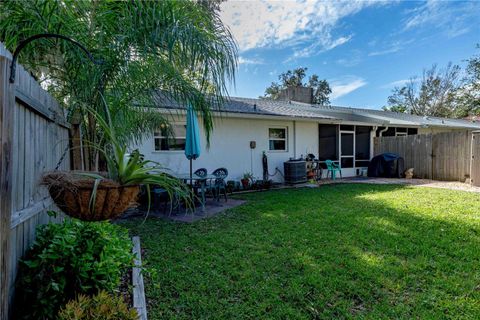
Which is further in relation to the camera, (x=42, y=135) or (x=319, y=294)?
(x=319, y=294)

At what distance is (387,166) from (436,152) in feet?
6.57

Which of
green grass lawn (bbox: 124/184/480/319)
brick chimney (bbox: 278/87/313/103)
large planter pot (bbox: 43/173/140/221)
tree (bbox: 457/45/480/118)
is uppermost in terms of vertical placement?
tree (bbox: 457/45/480/118)

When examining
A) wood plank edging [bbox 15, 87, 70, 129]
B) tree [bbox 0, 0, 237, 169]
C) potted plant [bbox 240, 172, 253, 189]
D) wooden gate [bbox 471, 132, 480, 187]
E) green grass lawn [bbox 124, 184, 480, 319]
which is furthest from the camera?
potted plant [bbox 240, 172, 253, 189]

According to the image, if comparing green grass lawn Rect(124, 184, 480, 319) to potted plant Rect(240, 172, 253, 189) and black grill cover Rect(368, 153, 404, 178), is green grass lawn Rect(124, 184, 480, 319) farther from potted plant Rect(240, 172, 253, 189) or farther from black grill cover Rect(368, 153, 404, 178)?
black grill cover Rect(368, 153, 404, 178)

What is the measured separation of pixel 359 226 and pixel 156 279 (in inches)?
143

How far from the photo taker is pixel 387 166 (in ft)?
41.2

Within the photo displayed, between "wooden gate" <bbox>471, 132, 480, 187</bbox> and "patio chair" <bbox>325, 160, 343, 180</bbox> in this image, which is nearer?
"wooden gate" <bbox>471, 132, 480, 187</bbox>

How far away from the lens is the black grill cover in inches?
489

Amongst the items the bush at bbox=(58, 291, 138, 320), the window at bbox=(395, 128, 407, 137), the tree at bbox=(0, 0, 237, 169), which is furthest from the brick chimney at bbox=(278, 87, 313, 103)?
the bush at bbox=(58, 291, 138, 320)

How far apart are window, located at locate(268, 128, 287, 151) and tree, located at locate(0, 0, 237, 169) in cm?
A: 770

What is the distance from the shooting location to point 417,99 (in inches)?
1308

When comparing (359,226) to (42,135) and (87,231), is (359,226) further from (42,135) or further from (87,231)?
(42,135)

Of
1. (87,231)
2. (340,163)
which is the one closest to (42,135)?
(87,231)

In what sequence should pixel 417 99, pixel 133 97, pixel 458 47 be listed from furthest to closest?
1. pixel 417 99
2. pixel 458 47
3. pixel 133 97
